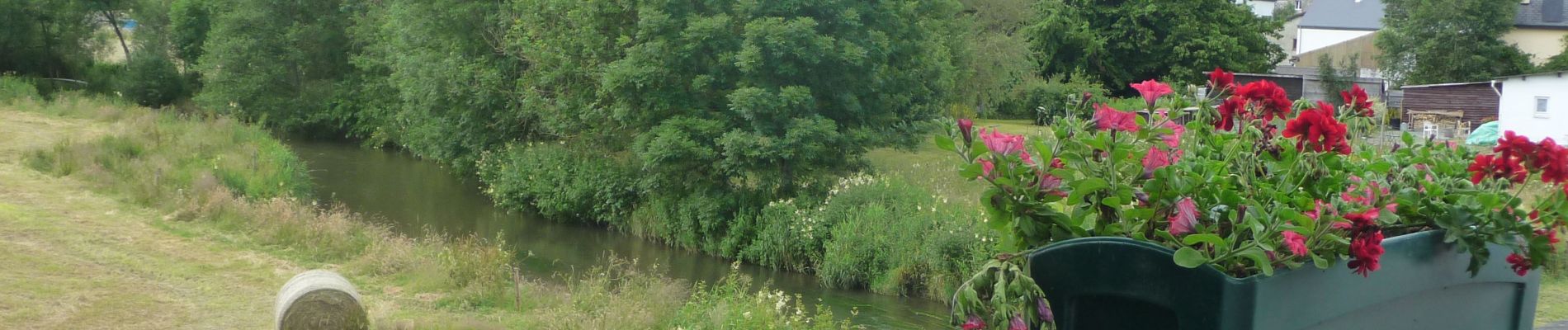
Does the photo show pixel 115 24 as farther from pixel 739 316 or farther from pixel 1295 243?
pixel 1295 243

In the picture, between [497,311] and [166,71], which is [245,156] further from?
[166,71]

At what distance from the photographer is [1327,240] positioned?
9.17 ft

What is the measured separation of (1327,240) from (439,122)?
24361 millimetres

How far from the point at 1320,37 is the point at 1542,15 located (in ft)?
68.7

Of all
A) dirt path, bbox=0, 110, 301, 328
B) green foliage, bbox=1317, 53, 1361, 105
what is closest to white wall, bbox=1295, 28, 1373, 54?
green foliage, bbox=1317, 53, 1361, 105

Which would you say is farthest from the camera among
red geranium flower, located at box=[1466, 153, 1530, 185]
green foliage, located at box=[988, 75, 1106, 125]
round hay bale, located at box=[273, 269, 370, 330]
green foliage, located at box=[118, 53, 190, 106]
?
green foliage, located at box=[988, 75, 1106, 125]

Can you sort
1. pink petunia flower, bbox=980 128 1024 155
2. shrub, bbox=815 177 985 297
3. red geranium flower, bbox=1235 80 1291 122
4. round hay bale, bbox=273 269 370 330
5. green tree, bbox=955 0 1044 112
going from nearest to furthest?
pink petunia flower, bbox=980 128 1024 155
red geranium flower, bbox=1235 80 1291 122
round hay bale, bbox=273 269 370 330
shrub, bbox=815 177 985 297
green tree, bbox=955 0 1044 112

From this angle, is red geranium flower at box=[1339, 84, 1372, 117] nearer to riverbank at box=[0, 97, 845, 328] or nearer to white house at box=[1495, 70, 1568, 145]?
riverbank at box=[0, 97, 845, 328]

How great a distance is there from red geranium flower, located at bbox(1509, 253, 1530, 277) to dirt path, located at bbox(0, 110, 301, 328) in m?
8.21

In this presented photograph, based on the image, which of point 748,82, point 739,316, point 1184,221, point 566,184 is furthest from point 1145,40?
point 1184,221

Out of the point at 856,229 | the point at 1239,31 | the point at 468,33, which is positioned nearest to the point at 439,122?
the point at 468,33

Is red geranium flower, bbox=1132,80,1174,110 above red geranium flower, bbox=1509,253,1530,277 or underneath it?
above

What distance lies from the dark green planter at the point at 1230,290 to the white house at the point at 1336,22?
74.1 meters

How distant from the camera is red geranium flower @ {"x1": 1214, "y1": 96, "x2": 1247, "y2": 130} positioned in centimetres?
321
